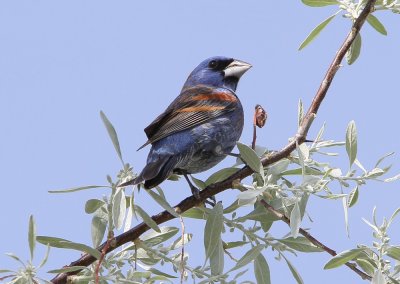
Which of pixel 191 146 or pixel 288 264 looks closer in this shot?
pixel 288 264

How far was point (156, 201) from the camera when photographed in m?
3.28

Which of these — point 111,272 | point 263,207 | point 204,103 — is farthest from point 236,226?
point 204,103

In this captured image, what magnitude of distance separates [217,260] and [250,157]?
46 cm

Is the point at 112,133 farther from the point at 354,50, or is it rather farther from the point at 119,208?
the point at 354,50

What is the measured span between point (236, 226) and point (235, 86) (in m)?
3.15

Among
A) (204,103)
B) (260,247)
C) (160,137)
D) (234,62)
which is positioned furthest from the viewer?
(234,62)

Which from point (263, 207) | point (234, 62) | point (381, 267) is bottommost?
point (381, 267)

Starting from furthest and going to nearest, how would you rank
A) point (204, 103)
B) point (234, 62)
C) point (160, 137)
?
point (234, 62)
point (204, 103)
point (160, 137)

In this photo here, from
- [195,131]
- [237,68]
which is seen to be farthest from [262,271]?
[237,68]

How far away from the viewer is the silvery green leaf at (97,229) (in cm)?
320

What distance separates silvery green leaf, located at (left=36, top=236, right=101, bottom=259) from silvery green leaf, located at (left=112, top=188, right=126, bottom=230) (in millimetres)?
144

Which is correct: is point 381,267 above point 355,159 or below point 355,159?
below

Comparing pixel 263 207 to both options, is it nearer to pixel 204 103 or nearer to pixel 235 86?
pixel 204 103

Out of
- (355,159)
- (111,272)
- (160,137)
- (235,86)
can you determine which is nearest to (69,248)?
(111,272)
